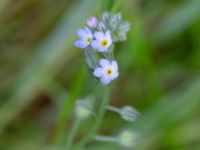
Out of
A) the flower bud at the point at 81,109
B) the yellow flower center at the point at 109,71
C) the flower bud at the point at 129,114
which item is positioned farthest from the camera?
the flower bud at the point at 81,109

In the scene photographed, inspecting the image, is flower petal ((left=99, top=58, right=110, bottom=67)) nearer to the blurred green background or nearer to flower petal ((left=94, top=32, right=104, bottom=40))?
flower petal ((left=94, top=32, right=104, bottom=40))

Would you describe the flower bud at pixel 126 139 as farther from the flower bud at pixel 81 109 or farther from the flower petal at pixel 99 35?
the flower petal at pixel 99 35

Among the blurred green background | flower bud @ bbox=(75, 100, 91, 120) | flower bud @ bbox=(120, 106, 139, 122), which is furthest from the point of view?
the blurred green background

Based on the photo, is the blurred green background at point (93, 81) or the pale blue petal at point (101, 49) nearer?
the pale blue petal at point (101, 49)

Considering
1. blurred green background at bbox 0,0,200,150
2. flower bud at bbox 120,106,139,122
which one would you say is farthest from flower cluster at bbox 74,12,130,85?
blurred green background at bbox 0,0,200,150

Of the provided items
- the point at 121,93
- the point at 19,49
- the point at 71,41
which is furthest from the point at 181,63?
the point at 19,49

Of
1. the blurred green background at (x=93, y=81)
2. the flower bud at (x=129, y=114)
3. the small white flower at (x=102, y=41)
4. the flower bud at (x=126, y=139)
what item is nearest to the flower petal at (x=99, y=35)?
the small white flower at (x=102, y=41)

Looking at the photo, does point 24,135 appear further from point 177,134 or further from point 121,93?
point 177,134
